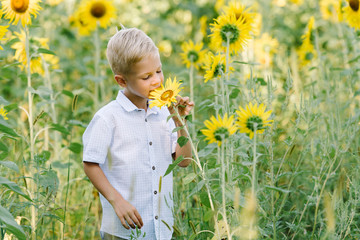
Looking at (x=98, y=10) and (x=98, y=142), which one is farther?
(x=98, y=10)

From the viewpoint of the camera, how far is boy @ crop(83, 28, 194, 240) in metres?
1.91

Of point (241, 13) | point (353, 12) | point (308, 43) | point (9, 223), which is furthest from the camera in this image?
point (308, 43)

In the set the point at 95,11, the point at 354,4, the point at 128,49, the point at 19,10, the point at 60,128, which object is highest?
the point at 95,11

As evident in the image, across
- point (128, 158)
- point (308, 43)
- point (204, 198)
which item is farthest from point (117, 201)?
point (308, 43)

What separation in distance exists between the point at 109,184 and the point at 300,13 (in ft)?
14.8

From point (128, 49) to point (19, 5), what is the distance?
26.4 inches

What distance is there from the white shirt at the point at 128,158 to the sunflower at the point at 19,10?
63cm

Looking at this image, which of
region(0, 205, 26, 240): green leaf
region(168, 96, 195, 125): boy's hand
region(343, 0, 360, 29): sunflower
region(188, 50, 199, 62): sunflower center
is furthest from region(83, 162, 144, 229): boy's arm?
region(343, 0, 360, 29): sunflower

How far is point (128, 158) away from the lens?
6.45ft

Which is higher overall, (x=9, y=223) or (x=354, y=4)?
(x=354, y=4)

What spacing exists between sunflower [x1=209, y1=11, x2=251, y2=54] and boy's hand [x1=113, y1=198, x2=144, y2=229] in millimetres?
781

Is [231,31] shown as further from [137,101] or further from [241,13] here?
[137,101]

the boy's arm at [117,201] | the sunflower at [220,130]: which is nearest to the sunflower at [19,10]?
the boy's arm at [117,201]

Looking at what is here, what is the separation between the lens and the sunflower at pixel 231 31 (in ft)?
6.70
